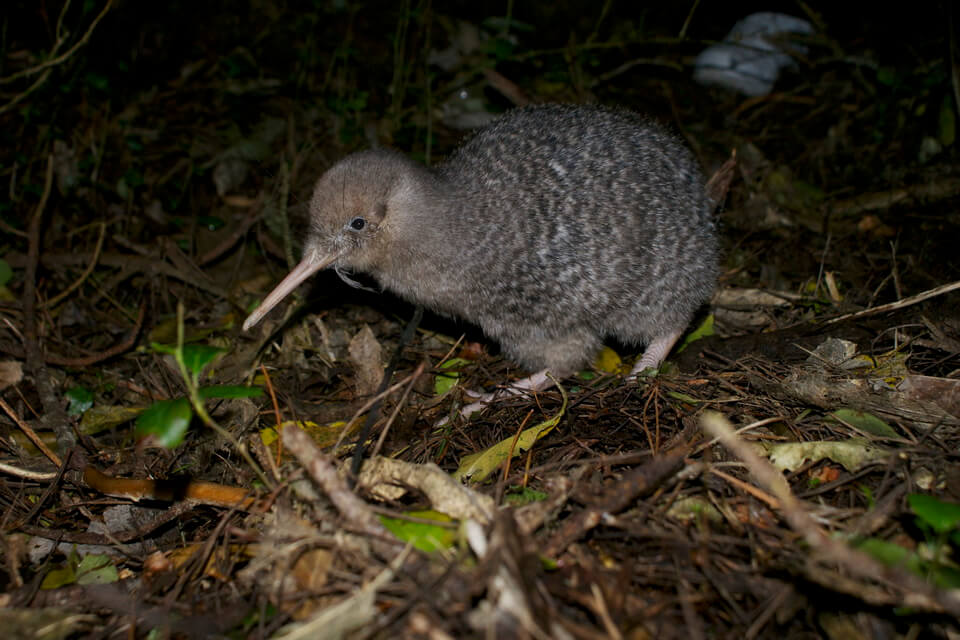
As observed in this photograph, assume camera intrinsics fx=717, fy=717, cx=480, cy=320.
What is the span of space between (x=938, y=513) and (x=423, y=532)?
4.75 ft

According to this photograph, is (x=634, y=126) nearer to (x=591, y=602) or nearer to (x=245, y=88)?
(x=591, y=602)

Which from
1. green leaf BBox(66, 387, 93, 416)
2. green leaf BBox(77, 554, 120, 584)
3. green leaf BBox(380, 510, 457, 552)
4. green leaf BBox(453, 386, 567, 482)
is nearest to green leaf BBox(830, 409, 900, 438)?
green leaf BBox(453, 386, 567, 482)

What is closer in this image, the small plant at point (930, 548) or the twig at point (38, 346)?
the small plant at point (930, 548)

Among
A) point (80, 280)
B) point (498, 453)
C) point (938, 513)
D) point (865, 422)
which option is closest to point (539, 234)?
point (498, 453)

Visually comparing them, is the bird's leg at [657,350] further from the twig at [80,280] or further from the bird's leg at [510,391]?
the twig at [80,280]

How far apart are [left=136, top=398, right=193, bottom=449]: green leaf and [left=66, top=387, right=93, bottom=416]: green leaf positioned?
205 centimetres

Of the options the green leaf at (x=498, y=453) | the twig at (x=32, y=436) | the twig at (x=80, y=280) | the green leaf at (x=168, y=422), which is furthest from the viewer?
the twig at (x=80, y=280)

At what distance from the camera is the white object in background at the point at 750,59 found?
600 centimetres

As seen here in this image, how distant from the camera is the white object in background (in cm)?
600

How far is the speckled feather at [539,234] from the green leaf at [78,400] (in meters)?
1.50

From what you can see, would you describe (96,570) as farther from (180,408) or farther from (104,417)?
(104,417)

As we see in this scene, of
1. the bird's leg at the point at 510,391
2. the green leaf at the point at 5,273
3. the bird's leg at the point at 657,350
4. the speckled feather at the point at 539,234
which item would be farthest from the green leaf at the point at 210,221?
the bird's leg at the point at 657,350

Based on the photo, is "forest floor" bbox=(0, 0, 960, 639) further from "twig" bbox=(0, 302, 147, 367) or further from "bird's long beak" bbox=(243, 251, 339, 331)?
"bird's long beak" bbox=(243, 251, 339, 331)

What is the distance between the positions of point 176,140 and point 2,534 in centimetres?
370
